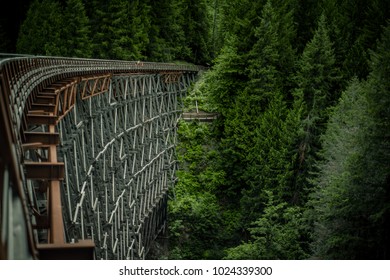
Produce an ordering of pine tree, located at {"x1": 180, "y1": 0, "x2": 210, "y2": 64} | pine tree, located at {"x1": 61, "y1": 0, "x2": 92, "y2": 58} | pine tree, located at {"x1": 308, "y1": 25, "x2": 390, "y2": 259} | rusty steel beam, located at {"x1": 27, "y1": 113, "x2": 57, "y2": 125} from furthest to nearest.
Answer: pine tree, located at {"x1": 180, "y1": 0, "x2": 210, "y2": 64} → pine tree, located at {"x1": 61, "y1": 0, "x2": 92, "y2": 58} → pine tree, located at {"x1": 308, "y1": 25, "x2": 390, "y2": 259} → rusty steel beam, located at {"x1": 27, "y1": 113, "x2": 57, "y2": 125}

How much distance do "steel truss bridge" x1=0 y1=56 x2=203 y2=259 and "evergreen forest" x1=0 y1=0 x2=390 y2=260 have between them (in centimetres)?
228

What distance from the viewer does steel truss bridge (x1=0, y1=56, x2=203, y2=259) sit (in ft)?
13.9

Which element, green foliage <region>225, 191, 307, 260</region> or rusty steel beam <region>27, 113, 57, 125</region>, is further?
green foliage <region>225, 191, 307, 260</region>

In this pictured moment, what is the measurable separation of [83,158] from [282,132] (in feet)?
39.8

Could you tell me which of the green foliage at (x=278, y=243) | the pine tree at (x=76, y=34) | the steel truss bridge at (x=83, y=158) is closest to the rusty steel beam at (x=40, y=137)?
the steel truss bridge at (x=83, y=158)

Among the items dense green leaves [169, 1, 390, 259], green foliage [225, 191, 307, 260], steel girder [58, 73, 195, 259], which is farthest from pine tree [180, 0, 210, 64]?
green foliage [225, 191, 307, 260]

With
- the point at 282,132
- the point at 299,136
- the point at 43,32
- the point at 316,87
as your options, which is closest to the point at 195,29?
the point at 43,32

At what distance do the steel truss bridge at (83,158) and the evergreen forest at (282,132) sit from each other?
2279mm

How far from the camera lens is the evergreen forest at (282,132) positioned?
49.1ft

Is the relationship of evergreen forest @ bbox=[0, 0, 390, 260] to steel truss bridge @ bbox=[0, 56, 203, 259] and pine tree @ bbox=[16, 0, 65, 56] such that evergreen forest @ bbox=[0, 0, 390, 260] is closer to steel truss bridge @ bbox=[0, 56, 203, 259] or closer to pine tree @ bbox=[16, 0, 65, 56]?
Answer: pine tree @ bbox=[16, 0, 65, 56]

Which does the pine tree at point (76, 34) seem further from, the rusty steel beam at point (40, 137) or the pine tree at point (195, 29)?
the rusty steel beam at point (40, 137)

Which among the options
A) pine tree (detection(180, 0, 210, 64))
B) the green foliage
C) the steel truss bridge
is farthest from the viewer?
pine tree (detection(180, 0, 210, 64))

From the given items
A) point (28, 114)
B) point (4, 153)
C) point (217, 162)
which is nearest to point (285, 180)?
point (217, 162)

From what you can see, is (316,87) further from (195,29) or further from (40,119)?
(195,29)
